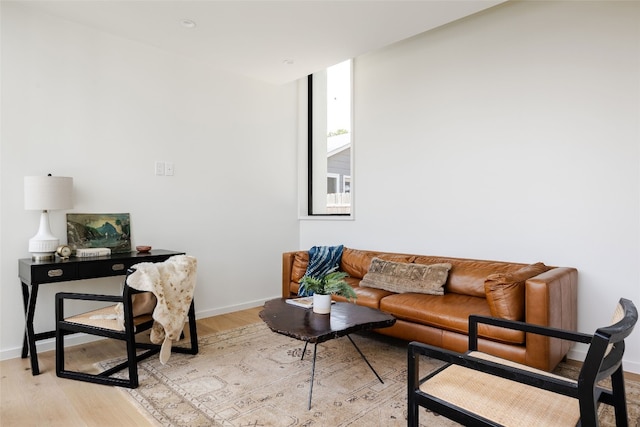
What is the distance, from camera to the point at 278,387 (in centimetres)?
234

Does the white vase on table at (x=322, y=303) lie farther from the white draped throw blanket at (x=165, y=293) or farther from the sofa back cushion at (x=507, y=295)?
the sofa back cushion at (x=507, y=295)

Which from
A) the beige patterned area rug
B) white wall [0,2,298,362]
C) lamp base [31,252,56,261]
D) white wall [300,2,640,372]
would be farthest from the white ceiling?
the beige patterned area rug

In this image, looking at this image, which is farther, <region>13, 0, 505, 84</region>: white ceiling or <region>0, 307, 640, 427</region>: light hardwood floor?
<region>13, 0, 505, 84</region>: white ceiling

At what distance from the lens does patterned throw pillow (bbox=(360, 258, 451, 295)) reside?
3078 mm

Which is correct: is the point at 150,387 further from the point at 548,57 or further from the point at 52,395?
the point at 548,57

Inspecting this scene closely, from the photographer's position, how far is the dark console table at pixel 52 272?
2.54 metres

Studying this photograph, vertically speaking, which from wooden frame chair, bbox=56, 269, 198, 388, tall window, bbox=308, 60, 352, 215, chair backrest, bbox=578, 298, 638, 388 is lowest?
wooden frame chair, bbox=56, 269, 198, 388

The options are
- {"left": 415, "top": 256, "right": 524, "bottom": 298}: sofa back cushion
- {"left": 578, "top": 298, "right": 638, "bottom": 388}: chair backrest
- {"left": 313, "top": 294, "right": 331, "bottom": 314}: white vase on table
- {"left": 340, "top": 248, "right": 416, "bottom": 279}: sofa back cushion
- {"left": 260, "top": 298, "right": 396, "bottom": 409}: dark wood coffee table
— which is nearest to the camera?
{"left": 578, "top": 298, "right": 638, "bottom": 388}: chair backrest

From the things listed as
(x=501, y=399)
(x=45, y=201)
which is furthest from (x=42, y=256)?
(x=501, y=399)

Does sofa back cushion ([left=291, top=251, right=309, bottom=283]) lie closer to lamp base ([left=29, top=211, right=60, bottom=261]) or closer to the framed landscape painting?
the framed landscape painting

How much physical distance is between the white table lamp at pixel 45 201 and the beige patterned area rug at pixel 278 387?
1118 mm

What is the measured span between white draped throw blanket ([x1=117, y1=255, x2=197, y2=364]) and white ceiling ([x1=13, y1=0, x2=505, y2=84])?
1.86m

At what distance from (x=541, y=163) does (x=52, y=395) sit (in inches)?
147

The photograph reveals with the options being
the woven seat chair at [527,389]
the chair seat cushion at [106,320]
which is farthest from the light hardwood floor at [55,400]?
the woven seat chair at [527,389]
